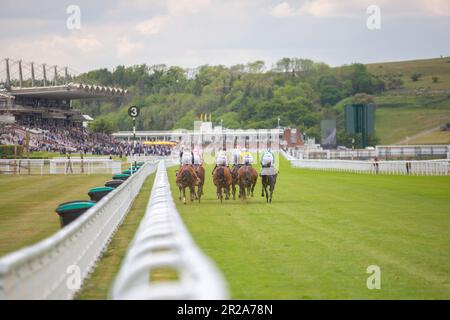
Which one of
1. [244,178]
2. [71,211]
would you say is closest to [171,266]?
A: [71,211]

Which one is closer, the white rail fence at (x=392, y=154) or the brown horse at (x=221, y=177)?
the brown horse at (x=221, y=177)

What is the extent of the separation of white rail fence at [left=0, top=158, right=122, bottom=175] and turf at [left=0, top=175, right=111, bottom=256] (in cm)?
1073

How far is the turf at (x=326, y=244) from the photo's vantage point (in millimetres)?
10375

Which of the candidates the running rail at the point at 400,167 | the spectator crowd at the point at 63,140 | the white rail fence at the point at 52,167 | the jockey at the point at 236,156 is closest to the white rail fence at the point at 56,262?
the jockey at the point at 236,156

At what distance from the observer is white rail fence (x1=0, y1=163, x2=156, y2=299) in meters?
5.89

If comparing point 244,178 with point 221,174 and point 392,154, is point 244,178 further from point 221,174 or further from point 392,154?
point 392,154

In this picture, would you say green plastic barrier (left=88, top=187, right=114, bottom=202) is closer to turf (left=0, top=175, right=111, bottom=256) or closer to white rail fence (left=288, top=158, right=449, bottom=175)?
turf (left=0, top=175, right=111, bottom=256)

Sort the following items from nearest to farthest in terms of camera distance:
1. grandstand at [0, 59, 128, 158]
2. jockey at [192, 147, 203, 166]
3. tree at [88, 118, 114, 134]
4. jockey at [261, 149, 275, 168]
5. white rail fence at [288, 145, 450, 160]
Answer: jockey at [261, 149, 275, 168] → jockey at [192, 147, 203, 166] → white rail fence at [288, 145, 450, 160] → grandstand at [0, 59, 128, 158] → tree at [88, 118, 114, 134]

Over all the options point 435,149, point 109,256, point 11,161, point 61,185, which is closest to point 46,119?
point 435,149

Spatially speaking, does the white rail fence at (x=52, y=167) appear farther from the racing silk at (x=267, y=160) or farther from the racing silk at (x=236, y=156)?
the racing silk at (x=267, y=160)

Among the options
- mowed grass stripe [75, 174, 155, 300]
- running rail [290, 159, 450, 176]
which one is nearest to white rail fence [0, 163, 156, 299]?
mowed grass stripe [75, 174, 155, 300]

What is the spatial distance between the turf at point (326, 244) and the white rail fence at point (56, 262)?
1698mm

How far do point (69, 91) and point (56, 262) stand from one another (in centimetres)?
9101
